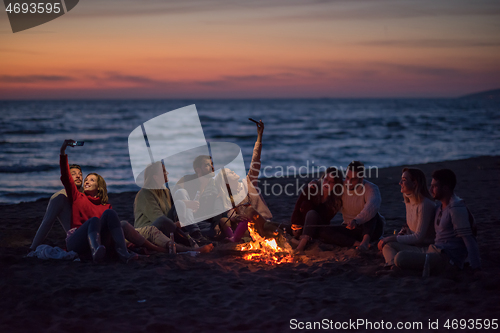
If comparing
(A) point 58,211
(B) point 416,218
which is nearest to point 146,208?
(A) point 58,211

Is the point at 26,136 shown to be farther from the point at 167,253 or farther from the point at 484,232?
the point at 484,232

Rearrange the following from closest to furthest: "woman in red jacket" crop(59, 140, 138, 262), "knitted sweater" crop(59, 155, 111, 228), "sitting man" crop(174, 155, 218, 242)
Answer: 1. "woman in red jacket" crop(59, 140, 138, 262)
2. "knitted sweater" crop(59, 155, 111, 228)
3. "sitting man" crop(174, 155, 218, 242)

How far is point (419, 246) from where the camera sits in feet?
16.3

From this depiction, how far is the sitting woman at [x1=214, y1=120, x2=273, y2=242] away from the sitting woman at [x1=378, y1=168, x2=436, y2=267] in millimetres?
1859

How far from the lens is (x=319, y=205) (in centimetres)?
596

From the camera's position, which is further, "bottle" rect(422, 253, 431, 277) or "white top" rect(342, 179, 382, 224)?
"white top" rect(342, 179, 382, 224)

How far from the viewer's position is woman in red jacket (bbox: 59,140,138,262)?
5164 millimetres

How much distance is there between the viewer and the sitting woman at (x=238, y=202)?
6238 millimetres

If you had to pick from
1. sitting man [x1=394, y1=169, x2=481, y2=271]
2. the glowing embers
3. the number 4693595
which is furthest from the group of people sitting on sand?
the number 4693595

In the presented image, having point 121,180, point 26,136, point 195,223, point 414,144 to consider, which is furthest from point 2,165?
point 414,144

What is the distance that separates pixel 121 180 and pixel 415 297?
12216 mm

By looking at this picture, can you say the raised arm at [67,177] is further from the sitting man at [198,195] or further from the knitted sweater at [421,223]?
the knitted sweater at [421,223]

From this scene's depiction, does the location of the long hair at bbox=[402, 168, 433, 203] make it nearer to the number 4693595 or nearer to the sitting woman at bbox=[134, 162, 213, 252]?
the number 4693595

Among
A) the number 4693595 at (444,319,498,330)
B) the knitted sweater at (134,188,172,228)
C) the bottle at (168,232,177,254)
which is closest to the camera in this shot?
the number 4693595 at (444,319,498,330)
